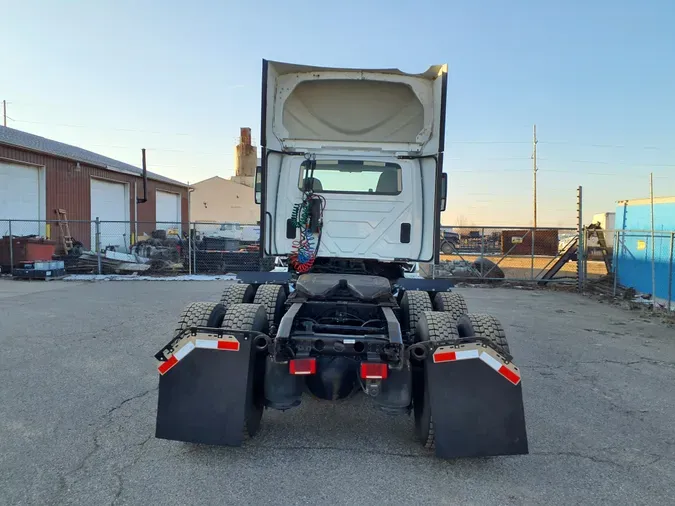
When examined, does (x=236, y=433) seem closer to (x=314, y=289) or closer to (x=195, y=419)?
(x=195, y=419)

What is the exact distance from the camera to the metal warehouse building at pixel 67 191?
19188 millimetres

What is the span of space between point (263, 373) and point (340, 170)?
8.33ft

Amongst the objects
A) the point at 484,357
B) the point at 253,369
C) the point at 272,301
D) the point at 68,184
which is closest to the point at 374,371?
the point at 484,357

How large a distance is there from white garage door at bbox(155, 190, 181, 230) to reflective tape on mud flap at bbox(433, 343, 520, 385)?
2904 cm

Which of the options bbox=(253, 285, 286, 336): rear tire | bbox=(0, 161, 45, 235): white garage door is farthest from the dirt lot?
bbox=(0, 161, 45, 235): white garage door

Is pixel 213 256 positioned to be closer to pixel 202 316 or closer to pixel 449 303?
pixel 449 303

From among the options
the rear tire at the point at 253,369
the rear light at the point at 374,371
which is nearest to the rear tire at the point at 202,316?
the rear tire at the point at 253,369

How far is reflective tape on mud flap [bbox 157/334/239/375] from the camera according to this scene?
11.3 ft

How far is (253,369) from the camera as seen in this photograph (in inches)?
139

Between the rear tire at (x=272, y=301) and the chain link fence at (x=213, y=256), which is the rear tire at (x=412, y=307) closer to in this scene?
the rear tire at (x=272, y=301)

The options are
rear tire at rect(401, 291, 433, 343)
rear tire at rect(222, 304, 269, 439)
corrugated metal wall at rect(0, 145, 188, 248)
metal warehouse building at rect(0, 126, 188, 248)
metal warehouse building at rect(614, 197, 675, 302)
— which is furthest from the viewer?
corrugated metal wall at rect(0, 145, 188, 248)

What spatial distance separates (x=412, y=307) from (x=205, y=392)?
2.02 meters

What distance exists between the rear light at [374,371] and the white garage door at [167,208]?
2884 cm

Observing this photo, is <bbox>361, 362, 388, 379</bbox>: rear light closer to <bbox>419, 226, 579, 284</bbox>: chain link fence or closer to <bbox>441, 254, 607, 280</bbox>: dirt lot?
<bbox>419, 226, 579, 284</bbox>: chain link fence
